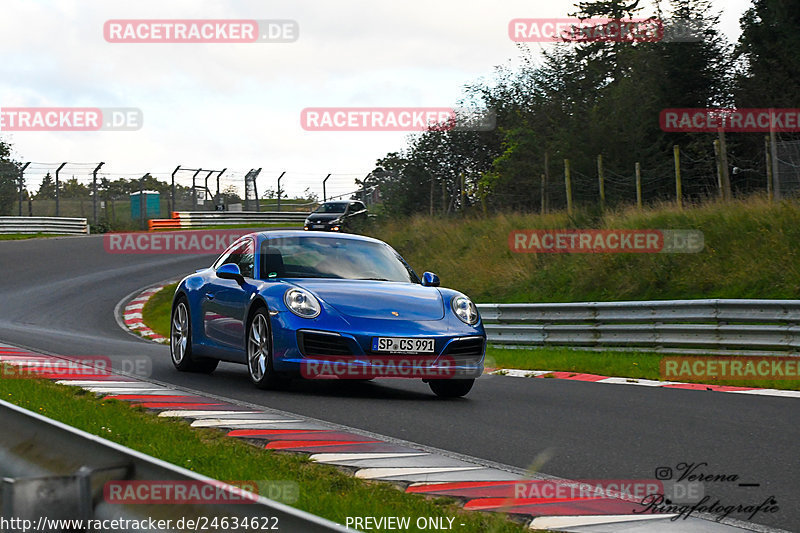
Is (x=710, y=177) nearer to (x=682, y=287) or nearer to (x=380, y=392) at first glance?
(x=682, y=287)

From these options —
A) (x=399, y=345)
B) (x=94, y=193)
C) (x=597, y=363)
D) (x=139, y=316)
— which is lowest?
(x=597, y=363)

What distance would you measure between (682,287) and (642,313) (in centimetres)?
290

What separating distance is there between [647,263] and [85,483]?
53.8 ft

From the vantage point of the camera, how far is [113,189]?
1873 inches

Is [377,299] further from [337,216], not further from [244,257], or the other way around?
[337,216]

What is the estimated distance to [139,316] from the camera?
2378cm

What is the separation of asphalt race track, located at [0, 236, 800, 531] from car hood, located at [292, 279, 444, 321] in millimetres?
706

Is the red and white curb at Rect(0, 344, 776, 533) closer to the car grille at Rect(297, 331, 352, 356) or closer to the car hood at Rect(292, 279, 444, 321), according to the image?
the car grille at Rect(297, 331, 352, 356)

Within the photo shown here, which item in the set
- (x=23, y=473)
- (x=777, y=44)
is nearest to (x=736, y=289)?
(x=23, y=473)

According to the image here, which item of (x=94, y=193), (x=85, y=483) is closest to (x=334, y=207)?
(x=94, y=193)

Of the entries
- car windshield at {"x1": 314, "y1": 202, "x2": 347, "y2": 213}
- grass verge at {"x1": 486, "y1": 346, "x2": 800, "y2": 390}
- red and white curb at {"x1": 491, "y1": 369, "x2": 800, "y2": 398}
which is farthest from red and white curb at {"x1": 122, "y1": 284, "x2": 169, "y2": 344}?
car windshield at {"x1": 314, "y1": 202, "x2": 347, "y2": 213}

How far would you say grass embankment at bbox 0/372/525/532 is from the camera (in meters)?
4.44

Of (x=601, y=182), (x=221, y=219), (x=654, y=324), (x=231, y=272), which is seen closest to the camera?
(x=231, y=272)

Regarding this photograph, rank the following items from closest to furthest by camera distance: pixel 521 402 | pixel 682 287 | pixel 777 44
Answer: pixel 521 402 < pixel 682 287 < pixel 777 44
